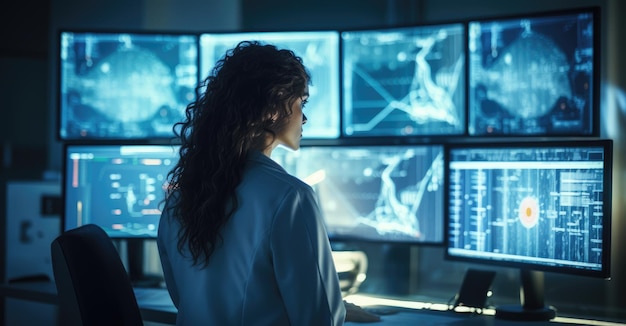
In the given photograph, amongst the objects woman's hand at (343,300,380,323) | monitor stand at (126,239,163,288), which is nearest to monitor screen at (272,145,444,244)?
woman's hand at (343,300,380,323)

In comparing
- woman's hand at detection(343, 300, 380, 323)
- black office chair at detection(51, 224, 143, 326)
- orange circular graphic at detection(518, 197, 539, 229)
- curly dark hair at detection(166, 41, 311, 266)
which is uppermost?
curly dark hair at detection(166, 41, 311, 266)

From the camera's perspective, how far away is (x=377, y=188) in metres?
2.72

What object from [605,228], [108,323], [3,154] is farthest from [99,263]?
[3,154]

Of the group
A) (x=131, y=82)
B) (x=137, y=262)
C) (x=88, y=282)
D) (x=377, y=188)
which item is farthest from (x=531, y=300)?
(x=131, y=82)

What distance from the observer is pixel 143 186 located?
2834 millimetres

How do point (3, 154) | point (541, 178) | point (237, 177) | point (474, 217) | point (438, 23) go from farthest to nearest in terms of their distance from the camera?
point (3, 154), point (438, 23), point (474, 217), point (541, 178), point (237, 177)

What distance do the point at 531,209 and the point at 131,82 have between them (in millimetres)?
1484

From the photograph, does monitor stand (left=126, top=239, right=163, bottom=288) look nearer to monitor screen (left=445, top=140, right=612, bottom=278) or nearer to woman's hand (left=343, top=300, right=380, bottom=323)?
woman's hand (left=343, top=300, right=380, bottom=323)

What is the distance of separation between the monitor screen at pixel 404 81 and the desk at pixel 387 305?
588mm

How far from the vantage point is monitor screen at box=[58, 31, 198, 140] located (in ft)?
9.76

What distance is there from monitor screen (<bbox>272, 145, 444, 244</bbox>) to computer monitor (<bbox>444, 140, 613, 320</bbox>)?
17 centimetres

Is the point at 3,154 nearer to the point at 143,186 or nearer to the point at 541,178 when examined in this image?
the point at 143,186

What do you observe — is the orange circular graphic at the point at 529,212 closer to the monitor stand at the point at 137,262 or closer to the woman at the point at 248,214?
the woman at the point at 248,214

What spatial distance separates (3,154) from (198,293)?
462 cm
